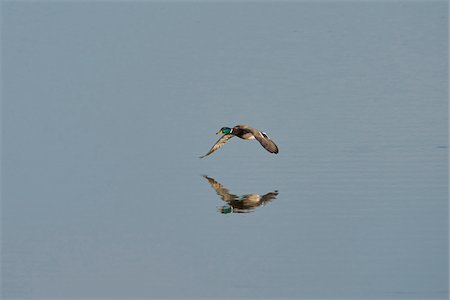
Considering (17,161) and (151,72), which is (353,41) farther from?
(17,161)

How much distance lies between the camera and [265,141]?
17734 millimetres

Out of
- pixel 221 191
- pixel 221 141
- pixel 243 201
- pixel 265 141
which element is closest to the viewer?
pixel 243 201

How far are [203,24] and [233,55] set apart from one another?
4324 mm

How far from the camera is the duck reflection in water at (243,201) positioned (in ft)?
50.8

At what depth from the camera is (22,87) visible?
23547 millimetres

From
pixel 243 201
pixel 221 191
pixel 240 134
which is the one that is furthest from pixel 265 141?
pixel 243 201

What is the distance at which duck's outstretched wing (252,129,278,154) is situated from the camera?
17516mm

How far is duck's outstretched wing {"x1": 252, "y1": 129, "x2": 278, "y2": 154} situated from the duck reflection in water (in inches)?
60.1

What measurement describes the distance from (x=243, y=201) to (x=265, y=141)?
2.22m

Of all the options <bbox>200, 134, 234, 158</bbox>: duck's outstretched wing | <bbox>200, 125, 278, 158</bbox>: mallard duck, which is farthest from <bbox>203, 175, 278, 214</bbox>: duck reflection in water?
<bbox>200, 134, 234, 158</bbox>: duck's outstretched wing

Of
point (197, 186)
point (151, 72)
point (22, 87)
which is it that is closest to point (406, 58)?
point (151, 72)

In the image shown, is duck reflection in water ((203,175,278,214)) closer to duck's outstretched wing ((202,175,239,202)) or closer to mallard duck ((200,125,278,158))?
duck's outstretched wing ((202,175,239,202))

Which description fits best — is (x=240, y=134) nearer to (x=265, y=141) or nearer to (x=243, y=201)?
(x=265, y=141)

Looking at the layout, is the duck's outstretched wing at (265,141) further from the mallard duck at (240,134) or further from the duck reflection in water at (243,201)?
the duck reflection in water at (243,201)
